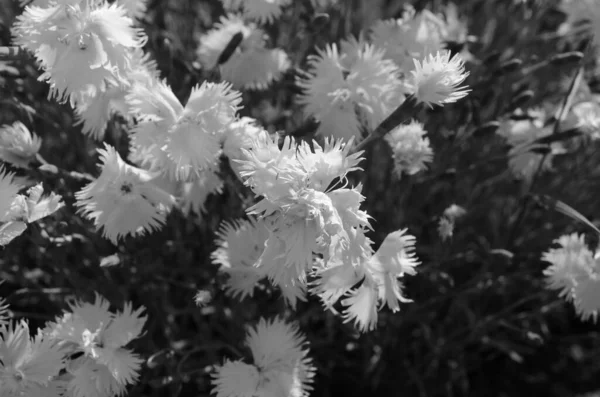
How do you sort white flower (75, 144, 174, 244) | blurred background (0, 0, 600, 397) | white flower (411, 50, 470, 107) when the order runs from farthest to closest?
blurred background (0, 0, 600, 397) < white flower (75, 144, 174, 244) < white flower (411, 50, 470, 107)

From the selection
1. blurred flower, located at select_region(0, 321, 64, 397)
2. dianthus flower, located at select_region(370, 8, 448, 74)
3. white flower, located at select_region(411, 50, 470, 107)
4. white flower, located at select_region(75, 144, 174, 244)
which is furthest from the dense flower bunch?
dianthus flower, located at select_region(370, 8, 448, 74)

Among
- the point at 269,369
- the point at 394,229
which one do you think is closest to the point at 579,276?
the point at 394,229

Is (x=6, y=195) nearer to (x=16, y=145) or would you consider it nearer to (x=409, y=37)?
(x=16, y=145)

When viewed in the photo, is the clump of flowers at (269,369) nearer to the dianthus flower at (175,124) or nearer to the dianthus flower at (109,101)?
the dianthus flower at (175,124)

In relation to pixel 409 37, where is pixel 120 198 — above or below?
below

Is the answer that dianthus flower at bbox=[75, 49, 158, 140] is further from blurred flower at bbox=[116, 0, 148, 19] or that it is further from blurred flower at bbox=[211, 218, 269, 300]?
blurred flower at bbox=[211, 218, 269, 300]

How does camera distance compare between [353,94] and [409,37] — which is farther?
[409,37]
